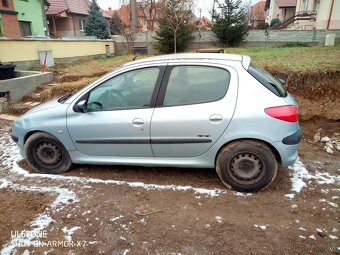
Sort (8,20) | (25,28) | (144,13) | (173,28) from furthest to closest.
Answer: (144,13) < (25,28) < (8,20) < (173,28)

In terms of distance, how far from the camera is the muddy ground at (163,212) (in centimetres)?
263

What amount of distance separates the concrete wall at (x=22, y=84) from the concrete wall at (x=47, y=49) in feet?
3.58

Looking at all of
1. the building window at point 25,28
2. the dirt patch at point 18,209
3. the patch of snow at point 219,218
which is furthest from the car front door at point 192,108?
the building window at point 25,28

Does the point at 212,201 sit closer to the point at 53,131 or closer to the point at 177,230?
the point at 177,230

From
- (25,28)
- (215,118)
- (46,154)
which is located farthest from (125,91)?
(25,28)

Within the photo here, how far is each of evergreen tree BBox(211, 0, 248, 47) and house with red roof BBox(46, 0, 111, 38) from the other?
21.1 m

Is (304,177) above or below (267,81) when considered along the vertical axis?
A: below

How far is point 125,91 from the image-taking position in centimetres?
365

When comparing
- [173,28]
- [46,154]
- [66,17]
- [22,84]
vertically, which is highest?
[66,17]

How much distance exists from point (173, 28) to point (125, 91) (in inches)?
439

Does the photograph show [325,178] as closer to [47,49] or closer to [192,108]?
[192,108]

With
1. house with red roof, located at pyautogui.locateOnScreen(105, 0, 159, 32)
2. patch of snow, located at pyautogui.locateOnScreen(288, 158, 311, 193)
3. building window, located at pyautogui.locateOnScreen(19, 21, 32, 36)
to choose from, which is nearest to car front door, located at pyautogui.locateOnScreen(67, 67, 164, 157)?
patch of snow, located at pyautogui.locateOnScreen(288, 158, 311, 193)

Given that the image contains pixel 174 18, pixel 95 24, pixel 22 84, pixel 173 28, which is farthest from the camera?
pixel 95 24

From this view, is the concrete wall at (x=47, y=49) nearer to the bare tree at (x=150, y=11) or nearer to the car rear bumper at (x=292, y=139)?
the car rear bumper at (x=292, y=139)
